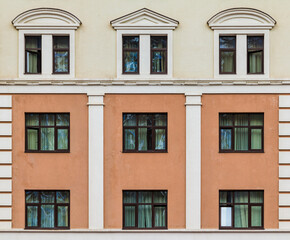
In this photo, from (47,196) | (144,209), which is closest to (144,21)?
(144,209)

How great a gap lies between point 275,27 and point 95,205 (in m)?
10.2

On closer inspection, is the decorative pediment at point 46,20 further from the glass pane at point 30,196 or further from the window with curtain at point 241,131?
the window with curtain at point 241,131

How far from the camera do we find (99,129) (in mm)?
14586

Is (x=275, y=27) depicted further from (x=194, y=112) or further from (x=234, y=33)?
(x=194, y=112)

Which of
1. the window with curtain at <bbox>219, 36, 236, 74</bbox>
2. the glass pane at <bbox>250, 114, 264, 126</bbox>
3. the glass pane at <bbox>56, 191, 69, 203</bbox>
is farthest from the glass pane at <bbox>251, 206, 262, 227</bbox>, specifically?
the glass pane at <bbox>56, 191, 69, 203</bbox>

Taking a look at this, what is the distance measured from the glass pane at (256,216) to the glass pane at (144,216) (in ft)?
13.7

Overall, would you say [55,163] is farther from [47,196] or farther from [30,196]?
[30,196]

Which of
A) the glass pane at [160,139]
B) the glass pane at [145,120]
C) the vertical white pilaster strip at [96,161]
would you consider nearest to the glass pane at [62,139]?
the vertical white pilaster strip at [96,161]

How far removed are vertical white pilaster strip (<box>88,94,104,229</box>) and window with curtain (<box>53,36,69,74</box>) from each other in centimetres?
171

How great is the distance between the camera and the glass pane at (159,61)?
48.8 ft

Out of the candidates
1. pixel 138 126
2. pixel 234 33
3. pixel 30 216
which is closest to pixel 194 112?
pixel 138 126

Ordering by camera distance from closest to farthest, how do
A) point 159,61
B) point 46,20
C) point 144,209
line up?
point 46,20, point 144,209, point 159,61

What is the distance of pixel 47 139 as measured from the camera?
14.8 m

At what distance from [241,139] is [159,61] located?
464 centimetres
